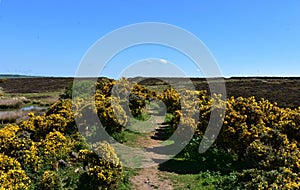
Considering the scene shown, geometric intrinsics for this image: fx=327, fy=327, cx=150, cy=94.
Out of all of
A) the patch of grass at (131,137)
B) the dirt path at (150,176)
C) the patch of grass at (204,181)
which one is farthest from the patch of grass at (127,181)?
the patch of grass at (131,137)

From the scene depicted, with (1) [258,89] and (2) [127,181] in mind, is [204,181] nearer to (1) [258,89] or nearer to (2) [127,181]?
(2) [127,181]

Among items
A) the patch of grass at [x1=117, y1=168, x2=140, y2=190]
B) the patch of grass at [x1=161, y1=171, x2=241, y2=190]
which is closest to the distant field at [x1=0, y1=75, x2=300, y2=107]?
the patch of grass at [x1=161, y1=171, x2=241, y2=190]

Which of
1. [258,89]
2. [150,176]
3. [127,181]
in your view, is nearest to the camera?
[127,181]

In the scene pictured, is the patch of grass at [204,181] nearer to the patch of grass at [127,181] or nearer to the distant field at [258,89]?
the patch of grass at [127,181]

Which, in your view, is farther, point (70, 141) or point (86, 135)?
point (86, 135)

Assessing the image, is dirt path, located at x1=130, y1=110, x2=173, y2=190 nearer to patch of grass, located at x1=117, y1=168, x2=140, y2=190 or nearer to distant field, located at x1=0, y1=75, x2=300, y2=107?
patch of grass, located at x1=117, y1=168, x2=140, y2=190

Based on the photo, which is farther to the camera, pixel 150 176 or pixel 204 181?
pixel 150 176

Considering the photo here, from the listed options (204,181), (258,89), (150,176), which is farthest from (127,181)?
(258,89)

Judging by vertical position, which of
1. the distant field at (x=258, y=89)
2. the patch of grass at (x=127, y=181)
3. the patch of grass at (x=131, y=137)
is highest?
the distant field at (x=258, y=89)

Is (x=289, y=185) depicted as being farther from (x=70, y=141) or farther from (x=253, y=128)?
(x=70, y=141)

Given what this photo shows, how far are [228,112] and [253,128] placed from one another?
211cm

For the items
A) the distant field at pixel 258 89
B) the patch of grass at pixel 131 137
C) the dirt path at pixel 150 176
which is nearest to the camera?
the dirt path at pixel 150 176

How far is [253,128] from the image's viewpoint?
18906 millimetres

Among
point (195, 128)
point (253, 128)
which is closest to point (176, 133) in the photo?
point (195, 128)
